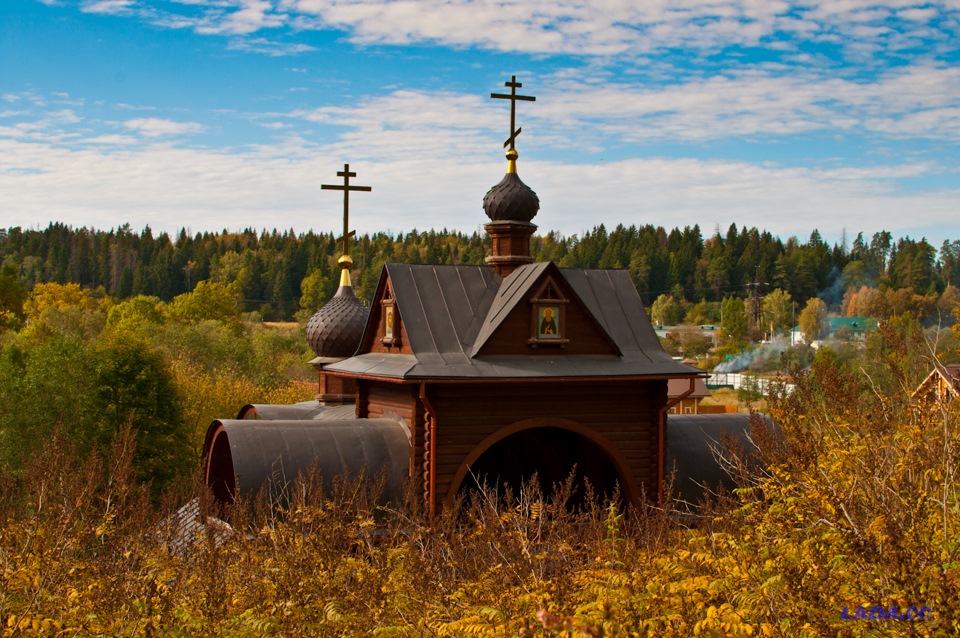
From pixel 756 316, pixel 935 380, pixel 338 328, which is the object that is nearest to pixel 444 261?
pixel 756 316

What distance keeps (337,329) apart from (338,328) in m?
0.03

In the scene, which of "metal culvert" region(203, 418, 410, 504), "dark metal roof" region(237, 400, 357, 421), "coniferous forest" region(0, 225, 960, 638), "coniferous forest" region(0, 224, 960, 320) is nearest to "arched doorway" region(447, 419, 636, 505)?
"coniferous forest" region(0, 225, 960, 638)

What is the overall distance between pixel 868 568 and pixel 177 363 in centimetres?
3417

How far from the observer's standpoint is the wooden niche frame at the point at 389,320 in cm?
1541

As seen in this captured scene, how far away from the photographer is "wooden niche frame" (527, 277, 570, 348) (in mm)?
14633

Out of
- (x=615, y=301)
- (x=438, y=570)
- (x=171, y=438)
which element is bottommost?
(x=171, y=438)

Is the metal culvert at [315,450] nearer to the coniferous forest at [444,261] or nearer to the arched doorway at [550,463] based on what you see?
the arched doorway at [550,463]

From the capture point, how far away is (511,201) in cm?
1642

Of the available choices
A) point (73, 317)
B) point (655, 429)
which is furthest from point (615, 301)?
point (73, 317)

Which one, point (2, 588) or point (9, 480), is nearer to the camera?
point (2, 588)

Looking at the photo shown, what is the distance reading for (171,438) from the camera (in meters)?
23.0

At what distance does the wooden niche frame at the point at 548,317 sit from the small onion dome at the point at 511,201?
6.82 ft

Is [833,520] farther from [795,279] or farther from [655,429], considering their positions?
[795,279]

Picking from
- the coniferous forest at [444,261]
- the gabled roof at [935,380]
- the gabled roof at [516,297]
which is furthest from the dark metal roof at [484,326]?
the coniferous forest at [444,261]
